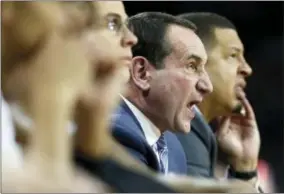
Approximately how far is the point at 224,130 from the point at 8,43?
0.45m

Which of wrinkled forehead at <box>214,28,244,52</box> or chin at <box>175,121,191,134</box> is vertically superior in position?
wrinkled forehead at <box>214,28,244,52</box>

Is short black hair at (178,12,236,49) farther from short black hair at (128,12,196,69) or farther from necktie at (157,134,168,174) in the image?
necktie at (157,134,168,174)

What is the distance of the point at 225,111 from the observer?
4.30 feet

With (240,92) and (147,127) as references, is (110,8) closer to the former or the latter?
(147,127)

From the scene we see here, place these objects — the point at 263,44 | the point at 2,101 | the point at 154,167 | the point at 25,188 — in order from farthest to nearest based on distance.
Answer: the point at 263,44, the point at 154,167, the point at 2,101, the point at 25,188

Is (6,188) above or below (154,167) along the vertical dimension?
above

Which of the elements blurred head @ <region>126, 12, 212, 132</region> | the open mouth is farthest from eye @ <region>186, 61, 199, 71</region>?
the open mouth

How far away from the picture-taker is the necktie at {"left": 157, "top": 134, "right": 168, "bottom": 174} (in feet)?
3.80

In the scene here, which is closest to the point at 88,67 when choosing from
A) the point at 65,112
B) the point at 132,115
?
the point at 65,112

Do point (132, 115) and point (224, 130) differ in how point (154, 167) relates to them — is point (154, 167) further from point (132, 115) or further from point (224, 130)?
point (224, 130)

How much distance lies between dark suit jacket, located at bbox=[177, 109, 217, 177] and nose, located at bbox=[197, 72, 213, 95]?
0.04 m

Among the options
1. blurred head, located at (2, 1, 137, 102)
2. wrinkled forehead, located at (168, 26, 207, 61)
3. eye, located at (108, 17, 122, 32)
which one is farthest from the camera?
wrinkled forehead, located at (168, 26, 207, 61)

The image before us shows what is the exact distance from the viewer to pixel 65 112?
0.98 metres

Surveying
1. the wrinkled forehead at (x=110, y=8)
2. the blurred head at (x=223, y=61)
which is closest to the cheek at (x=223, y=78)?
the blurred head at (x=223, y=61)
